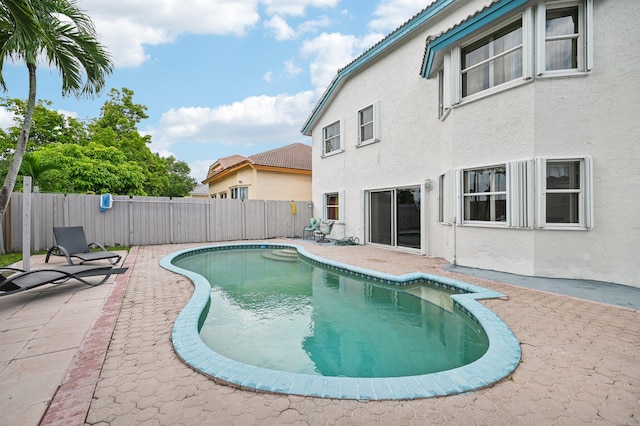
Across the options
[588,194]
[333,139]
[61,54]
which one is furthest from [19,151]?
[588,194]

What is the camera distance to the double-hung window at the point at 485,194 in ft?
22.9

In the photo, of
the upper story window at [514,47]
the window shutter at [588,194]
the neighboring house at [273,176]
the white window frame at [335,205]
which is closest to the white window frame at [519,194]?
the window shutter at [588,194]

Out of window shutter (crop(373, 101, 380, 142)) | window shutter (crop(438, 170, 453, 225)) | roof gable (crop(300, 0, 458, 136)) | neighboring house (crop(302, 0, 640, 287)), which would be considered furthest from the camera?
window shutter (crop(373, 101, 380, 142))

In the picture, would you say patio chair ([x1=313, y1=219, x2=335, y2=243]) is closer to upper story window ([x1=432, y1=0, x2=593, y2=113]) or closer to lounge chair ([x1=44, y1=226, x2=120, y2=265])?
upper story window ([x1=432, y1=0, x2=593, y2=113])

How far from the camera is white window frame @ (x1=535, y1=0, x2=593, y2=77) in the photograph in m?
5.98

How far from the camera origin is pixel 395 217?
36.6ft

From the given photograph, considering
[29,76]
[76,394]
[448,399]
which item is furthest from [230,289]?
[29,76]

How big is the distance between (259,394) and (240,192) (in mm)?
18844

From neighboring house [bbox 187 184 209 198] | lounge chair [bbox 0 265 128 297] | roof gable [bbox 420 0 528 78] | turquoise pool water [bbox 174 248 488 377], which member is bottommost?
turquoise pool water [bbox 174 248 488 377]

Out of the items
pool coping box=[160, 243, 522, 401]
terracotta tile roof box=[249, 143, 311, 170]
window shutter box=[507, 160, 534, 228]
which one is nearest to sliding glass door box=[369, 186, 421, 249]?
window shutter box=[507, 160, 534, 228]

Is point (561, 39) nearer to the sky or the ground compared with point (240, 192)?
nearer to the sky

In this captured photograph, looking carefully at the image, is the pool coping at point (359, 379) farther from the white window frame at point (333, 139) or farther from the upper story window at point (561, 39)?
the white window frame at point (333, 139)

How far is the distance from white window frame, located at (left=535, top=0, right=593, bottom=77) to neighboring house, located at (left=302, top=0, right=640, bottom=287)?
0.02 meters

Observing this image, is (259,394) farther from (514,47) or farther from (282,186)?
(282,186)
